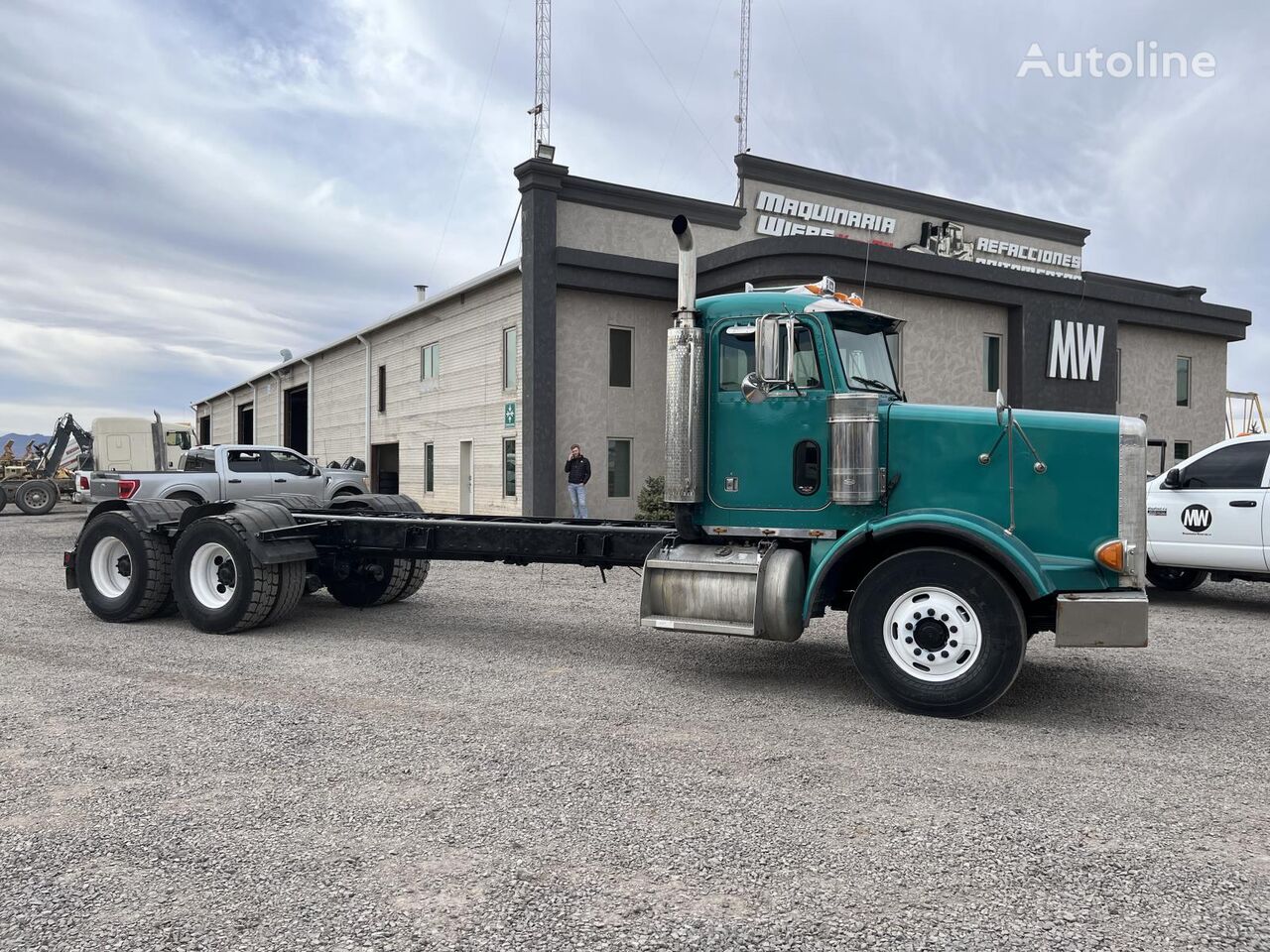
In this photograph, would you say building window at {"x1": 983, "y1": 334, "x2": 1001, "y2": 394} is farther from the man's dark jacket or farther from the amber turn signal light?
the amber turn signal light

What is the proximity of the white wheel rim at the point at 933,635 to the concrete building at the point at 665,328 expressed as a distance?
12275 millimetres

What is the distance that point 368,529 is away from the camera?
28.5ft

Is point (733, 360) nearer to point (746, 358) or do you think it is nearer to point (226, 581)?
point (746, 358)

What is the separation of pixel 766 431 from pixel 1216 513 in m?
6.70

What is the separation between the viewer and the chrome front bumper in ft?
18.2

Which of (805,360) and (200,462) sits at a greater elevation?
(805,360)

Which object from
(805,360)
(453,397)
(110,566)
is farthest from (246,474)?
(805,360)

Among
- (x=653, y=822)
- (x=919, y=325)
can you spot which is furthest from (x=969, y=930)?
(x=919, y=325)

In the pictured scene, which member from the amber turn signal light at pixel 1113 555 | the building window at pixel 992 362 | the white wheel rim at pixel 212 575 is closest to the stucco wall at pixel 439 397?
the building window at pixel 992 362

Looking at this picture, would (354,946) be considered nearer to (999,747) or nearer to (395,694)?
(395,694)

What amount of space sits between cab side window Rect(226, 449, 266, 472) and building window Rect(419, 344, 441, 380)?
7743 millimetres

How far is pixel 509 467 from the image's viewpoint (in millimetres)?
21812

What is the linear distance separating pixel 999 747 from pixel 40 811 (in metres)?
4.89

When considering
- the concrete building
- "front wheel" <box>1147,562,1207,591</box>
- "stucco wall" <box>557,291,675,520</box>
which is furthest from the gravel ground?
"stucco wall" <box>557,291,675,520</box>
